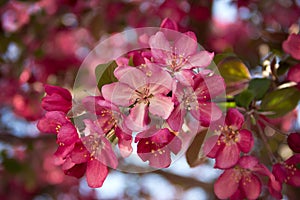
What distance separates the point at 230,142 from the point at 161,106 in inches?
9.9

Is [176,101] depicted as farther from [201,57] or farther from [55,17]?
[55,17]

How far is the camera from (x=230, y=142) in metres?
1.19

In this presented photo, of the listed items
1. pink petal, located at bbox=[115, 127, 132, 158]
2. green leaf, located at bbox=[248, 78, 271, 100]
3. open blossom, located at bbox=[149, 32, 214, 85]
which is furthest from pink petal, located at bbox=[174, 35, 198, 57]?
green leaf, located at bbox=[248, 78, 271, 100]

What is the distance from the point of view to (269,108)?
54.4 inches

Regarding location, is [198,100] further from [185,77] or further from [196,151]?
[196,151]

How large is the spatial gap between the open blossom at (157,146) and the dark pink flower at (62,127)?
0.45 feet

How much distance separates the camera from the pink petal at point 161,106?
1009 millimetres

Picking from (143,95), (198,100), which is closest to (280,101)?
(198,100)

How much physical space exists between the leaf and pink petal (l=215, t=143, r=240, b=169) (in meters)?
0.10

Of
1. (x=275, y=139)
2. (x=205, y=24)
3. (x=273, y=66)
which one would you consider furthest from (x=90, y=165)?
(x=205, y=24)

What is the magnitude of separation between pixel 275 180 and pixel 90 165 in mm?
438

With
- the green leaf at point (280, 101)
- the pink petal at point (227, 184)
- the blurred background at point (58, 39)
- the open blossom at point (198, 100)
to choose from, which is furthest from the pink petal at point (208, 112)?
the blurred background at point (58, 39)

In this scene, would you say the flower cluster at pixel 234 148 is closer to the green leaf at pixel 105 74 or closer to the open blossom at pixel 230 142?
the open blossom at pixel 230 142

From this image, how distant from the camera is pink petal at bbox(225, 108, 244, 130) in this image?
1169mm
